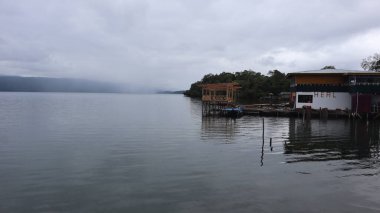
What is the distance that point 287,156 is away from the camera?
26.0 m

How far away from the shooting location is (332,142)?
108 feet

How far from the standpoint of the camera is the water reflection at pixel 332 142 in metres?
26.5

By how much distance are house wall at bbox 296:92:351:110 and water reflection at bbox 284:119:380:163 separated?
1205cm

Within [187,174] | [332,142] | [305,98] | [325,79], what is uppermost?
[325,79]

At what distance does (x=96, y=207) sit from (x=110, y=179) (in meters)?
4.11

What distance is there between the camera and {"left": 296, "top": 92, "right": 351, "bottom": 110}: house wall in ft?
194

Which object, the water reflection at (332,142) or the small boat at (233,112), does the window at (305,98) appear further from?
the water reflection at (332,142)

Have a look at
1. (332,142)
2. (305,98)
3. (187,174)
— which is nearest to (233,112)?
(305,98)

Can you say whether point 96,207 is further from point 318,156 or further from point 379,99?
point 379,99

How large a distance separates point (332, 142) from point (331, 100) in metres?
28.8

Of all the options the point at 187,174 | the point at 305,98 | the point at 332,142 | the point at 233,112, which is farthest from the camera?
the point at 305,98

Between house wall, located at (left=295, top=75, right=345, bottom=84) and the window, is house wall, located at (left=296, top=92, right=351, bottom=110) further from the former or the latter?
house wall, located at (left=295, top=75, right=345, bottom=84)

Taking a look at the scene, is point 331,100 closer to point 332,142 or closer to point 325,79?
point 325,79

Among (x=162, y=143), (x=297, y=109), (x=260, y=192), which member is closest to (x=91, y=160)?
(x=162, y=143)
